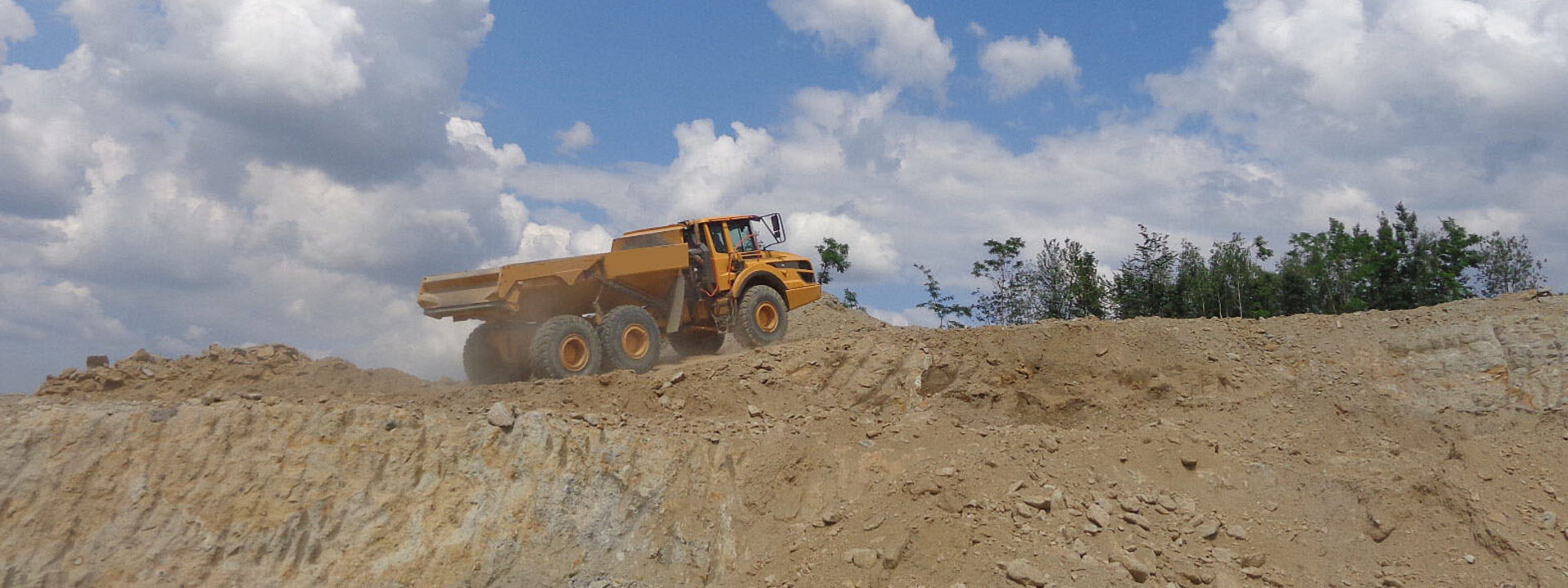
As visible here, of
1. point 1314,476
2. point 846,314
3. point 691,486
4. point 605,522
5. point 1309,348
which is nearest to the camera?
point 605,522

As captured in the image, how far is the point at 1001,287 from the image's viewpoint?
105 feet

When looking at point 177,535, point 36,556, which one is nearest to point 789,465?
point 177,535

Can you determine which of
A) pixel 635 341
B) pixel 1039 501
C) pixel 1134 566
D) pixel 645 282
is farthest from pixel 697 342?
pixel 1134 566

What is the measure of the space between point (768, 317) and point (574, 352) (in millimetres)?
3504

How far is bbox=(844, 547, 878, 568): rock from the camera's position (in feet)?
27.6

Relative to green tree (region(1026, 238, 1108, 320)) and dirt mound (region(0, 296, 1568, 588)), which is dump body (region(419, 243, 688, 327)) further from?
green tree (region(1026, 238, 1108, 320))

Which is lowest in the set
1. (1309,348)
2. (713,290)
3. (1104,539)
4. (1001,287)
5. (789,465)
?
(1104,539)

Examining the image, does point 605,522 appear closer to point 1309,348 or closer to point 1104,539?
point 1104,539

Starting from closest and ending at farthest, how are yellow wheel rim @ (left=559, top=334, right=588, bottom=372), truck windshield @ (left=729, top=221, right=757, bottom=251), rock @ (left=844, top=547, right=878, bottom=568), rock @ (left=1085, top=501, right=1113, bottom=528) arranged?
rock @ (left=844, top=547, right=878, bottom=568)
rock @ (left=1085, top=501, right=1113, bottom=528)
yellow wheel rim @ (left=559, top=334, right=588, bottom=372)
truck windshield @ (left=729, top=221, right=757, bottom=251)

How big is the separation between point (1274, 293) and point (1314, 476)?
28.0m

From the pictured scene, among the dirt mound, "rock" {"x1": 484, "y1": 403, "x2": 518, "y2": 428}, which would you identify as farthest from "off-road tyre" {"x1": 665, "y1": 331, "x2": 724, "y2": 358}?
"rock" {"x1": 484, "y1": 403, "x2": 518, "y2": 428}

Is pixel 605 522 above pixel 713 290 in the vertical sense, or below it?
below

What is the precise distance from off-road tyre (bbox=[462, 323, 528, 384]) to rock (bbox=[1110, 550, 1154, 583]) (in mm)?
7932

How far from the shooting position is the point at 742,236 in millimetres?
14281
